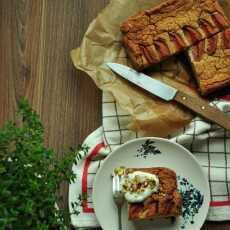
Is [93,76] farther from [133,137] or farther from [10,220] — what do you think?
[10,220]

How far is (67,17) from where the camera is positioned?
1347 millimetres

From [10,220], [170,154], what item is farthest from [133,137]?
[10,220]

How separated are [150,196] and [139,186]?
3 cm

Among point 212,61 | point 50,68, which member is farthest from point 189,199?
point 50,68

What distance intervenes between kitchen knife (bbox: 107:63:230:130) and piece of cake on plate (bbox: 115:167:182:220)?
0.54 feet

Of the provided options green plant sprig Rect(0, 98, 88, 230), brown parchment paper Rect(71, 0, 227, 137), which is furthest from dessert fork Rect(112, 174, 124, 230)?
green plant sprig Rect(0, 98, 88, 230)

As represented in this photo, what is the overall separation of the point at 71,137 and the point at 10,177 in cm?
36

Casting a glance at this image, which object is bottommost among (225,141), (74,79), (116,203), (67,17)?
(116,203)

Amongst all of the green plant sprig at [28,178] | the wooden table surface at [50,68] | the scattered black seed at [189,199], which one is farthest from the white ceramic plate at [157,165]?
the green plant sprig at [28,178]

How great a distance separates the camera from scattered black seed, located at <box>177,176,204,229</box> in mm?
1246

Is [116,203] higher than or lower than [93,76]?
lower

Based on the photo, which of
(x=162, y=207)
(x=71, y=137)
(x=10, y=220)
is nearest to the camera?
(x=10, y=220)

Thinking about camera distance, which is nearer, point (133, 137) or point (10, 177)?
point (10, 177)

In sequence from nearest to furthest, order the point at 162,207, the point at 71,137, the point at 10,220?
1. the point at 10,220
2. the point at 162,207
3. the point at 71,137
